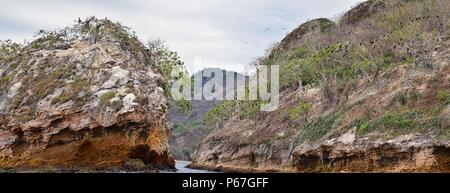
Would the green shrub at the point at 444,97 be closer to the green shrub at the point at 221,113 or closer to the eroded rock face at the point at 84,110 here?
the eroded rock face at the point at 84,110

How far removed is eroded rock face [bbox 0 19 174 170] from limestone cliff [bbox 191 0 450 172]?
11146mm

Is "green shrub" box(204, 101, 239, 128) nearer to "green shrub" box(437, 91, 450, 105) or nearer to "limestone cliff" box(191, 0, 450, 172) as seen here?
"limestone cliff" box(191, 0, 450, 172)

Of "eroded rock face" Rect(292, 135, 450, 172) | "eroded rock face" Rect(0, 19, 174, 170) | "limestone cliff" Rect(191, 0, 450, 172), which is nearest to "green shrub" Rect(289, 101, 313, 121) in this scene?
"limestone cliff" Rect(191, 0, 450, 172)

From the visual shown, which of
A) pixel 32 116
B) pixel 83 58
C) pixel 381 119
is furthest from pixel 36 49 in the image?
pixel 381 119

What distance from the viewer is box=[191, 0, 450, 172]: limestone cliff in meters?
29.6

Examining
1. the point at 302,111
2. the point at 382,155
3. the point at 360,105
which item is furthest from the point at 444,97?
the point at 302,111

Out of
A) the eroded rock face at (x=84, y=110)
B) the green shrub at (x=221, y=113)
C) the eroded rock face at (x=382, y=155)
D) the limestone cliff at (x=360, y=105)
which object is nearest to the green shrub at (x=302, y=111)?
the limestone cliff at (x=360, y=105)

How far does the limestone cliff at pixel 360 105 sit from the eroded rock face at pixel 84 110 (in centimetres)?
1115

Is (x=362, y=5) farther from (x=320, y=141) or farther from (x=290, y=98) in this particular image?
(x=320, y=141)

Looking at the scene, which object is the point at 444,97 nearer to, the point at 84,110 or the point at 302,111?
the point at 302,111

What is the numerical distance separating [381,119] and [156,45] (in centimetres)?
2043

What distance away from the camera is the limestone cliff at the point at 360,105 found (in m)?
29.6

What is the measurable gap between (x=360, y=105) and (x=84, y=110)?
1772 centimetres

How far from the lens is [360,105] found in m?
36.7
